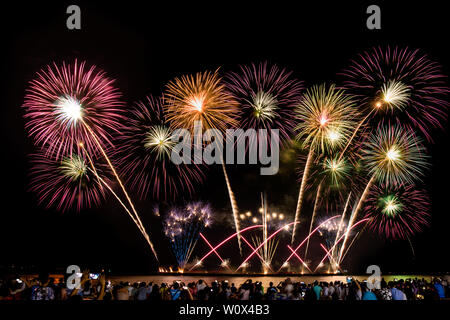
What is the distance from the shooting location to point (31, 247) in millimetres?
75000

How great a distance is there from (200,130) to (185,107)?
1.76 metres

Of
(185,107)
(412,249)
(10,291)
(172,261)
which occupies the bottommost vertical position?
(172,261)

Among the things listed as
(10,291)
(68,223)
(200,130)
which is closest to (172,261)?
(68,223)

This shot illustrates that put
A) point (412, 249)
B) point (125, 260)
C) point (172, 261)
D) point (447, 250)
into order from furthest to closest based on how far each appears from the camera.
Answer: point (172, 261), point (125, 260), point (412, 249), point (447, 250)
